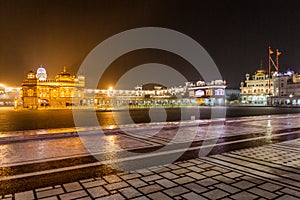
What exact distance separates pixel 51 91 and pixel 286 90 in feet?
251

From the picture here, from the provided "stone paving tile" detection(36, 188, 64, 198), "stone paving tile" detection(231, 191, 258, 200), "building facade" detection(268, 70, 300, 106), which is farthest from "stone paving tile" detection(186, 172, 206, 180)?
"building facade" detection(268, 70, 300, 106)

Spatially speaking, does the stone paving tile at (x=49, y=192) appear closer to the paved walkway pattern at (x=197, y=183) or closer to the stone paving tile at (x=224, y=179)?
the paved walkway pattern at (x=197, y=183)

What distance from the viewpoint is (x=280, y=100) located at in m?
78.8

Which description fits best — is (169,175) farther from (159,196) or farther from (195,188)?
(159,196)

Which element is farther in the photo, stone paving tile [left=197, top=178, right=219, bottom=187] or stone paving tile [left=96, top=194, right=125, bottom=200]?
stone paving tile [left=197, top=178, right=219, bottom=187]

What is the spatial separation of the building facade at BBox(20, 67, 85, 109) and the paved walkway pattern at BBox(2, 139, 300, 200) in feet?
215

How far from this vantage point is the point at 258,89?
3688 inches

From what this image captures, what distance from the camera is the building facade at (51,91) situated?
227 ft

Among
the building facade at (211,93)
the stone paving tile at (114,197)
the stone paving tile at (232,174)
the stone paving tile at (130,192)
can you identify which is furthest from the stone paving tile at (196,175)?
the building facade at (211,93)

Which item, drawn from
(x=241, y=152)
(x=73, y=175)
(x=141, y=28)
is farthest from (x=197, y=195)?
(x=141, y=28)

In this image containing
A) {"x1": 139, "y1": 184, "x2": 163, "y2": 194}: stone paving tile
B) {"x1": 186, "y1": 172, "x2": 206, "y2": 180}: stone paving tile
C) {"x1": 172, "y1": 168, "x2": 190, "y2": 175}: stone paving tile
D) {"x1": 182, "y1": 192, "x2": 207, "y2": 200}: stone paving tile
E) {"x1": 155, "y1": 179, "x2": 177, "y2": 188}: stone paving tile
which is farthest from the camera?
{"x1": 172, "y1": 168, "x2": 190, "y2": 175}: stone paving tile

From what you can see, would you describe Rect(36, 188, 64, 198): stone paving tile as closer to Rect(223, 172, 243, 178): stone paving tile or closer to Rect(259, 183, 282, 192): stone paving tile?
Rect(223, 172, 243, 178): stone paving tile

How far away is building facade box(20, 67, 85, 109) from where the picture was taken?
69188 mm

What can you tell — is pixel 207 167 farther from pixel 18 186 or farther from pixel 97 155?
pixel 18 186
